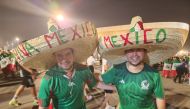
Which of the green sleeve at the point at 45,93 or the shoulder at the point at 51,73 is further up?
the shoulder at the point at 51,73

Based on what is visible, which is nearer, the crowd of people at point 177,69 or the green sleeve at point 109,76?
the green sleeve at point 109,76

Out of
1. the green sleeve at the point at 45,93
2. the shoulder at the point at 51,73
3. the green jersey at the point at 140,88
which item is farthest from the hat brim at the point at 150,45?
the green sleeve at the point at 45,93

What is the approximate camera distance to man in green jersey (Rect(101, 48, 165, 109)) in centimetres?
A: 409

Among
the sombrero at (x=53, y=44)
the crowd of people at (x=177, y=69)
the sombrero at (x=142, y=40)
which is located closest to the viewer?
the sombrero at (x=53, y=44)

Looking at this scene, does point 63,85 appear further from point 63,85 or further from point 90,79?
point 90,79

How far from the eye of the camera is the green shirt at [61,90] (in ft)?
13.1

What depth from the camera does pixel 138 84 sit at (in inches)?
161

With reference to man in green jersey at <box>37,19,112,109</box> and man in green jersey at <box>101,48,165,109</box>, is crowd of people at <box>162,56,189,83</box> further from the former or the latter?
man in green jersey at <box>37,19,112,109</box>

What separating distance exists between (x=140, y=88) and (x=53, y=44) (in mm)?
1165

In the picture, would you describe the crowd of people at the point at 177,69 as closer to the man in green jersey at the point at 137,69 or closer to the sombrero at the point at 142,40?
the sombrero at the point at 142,40

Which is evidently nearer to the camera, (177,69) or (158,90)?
(158,90)

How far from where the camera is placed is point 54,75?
4094mm

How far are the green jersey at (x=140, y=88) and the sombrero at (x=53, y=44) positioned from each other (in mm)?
601

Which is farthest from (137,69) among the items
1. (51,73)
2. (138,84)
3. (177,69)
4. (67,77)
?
(177,69)
